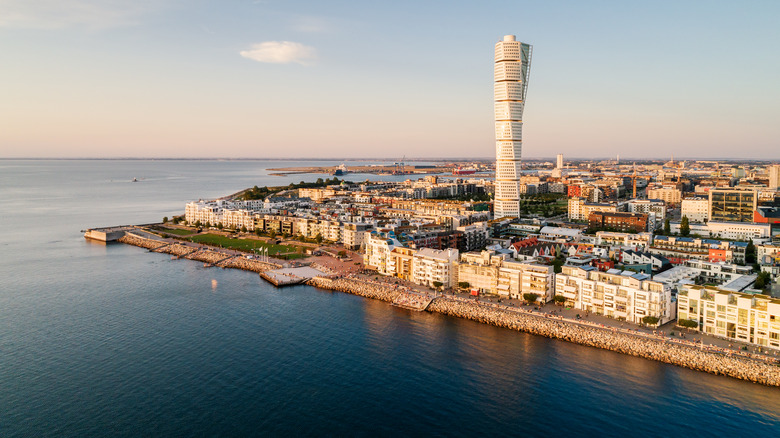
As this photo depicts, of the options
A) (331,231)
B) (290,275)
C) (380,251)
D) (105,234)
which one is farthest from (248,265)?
(105,234)

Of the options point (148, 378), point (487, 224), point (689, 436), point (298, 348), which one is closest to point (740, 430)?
point (689, 436)

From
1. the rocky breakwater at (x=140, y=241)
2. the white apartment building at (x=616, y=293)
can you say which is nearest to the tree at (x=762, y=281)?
the white apartment building at (x=616, y=293)

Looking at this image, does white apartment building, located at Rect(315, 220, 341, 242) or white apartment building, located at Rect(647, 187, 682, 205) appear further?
white apartment building, located at Rect(647, 187, 682, 205)

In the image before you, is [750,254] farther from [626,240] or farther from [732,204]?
[732,204]

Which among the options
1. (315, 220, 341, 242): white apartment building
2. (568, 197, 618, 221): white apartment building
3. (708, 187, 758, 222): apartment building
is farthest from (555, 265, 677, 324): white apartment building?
(708, 187, 758, 222): apartment building

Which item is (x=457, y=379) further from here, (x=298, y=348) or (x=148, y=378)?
(x=148, y=378)

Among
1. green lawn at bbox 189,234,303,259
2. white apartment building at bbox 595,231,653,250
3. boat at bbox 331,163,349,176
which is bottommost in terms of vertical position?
green lawn at bbox 189,234,303,259

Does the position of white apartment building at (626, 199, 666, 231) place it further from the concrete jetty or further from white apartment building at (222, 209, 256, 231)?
the concrete jetty
